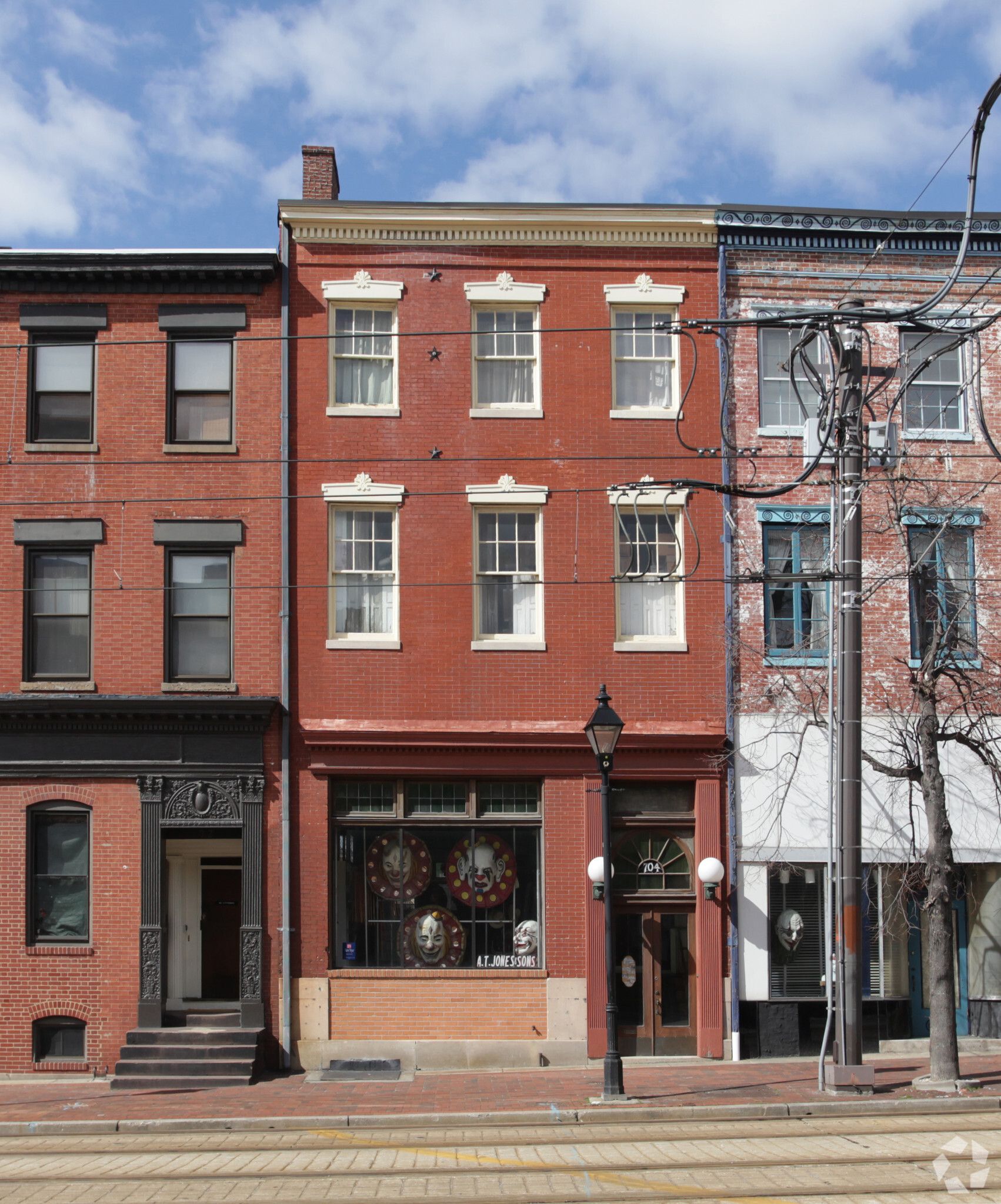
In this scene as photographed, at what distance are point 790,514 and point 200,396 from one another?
914 cm

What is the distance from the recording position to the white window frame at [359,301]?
1836 cm

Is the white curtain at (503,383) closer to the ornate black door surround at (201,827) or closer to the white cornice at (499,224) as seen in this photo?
the white cornice at (499,224)

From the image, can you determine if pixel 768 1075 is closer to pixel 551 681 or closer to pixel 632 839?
pixel 632 839

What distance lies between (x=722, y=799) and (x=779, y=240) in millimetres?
8648

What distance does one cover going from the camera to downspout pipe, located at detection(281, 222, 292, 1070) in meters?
17.2

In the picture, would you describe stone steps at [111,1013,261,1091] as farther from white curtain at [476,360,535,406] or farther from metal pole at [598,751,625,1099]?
white curtain at [476,360,535,406]

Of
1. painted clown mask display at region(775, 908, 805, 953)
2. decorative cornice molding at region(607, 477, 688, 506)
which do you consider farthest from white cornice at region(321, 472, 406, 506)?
painted clown mask display at region(775, 908, 805, 953)

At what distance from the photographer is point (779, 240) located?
18.9 metres

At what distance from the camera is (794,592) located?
60.9ft

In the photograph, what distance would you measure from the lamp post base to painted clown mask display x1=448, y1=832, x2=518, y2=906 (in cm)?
375

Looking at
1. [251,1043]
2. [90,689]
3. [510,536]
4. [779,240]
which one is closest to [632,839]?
[510,536]

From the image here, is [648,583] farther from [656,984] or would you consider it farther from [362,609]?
[656,984]

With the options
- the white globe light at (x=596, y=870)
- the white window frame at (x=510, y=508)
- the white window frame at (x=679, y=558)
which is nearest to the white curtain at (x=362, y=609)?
the white window frame at (x=510, y=508)

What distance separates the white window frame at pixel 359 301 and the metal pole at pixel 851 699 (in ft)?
22.4
